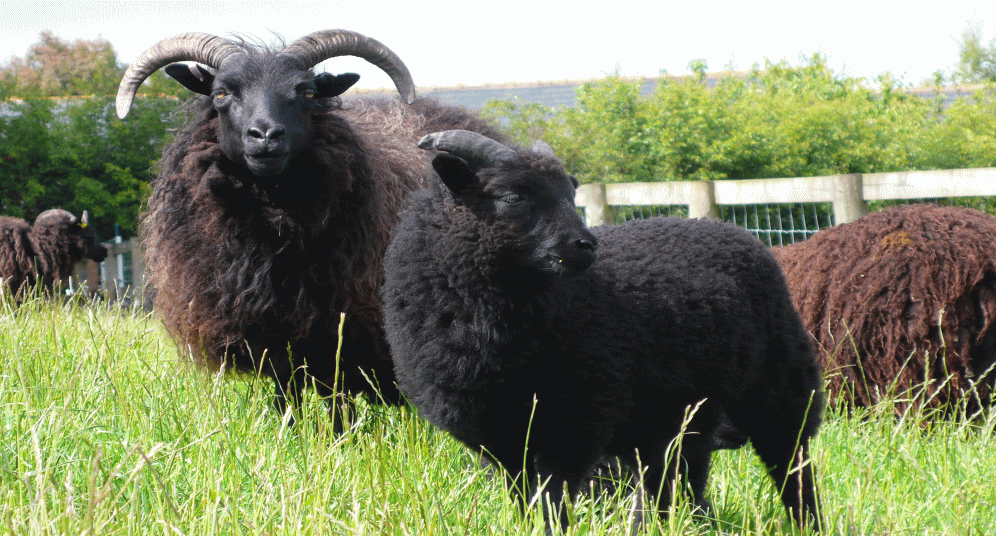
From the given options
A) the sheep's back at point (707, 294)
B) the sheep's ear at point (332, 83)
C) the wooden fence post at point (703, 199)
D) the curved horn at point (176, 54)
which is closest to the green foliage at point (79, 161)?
the wooden fence post at point (703, 199)

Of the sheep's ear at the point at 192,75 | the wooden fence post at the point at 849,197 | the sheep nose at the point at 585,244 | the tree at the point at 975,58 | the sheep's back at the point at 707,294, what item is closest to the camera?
the sheep nose at the point at 585,244

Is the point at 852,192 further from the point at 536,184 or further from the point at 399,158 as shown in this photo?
the point at 536,184

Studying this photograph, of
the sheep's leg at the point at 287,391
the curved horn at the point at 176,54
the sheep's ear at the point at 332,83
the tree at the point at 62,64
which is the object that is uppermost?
the tree at the point at 62,64

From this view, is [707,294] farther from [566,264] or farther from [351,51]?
[351,51]

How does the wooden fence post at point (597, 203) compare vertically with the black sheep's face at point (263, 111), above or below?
below

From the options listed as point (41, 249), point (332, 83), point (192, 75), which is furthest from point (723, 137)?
point (192, 75)

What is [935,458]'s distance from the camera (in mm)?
3570

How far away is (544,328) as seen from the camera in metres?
2.73

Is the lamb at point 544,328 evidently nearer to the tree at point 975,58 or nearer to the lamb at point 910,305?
the lamb at point 910,305

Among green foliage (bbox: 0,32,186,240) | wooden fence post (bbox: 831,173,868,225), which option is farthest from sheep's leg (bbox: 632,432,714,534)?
green foliage (bbox: 0,32,186,240)

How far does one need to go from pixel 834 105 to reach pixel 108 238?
52.0 ft

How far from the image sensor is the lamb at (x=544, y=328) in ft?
8.75

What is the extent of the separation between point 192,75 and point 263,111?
2.47 feet

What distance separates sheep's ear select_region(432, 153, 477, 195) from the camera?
280 centimetres
